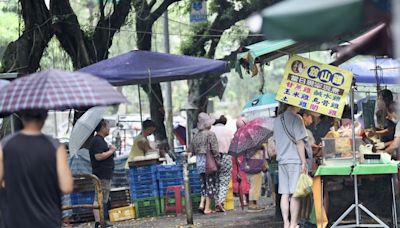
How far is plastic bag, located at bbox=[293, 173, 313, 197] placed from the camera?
34.0 ft

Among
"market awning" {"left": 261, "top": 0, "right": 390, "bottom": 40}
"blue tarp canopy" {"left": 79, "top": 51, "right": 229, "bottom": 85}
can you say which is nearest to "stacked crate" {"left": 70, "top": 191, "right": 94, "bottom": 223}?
"blue tarp canopy" {"left": 79, "top": 51, "right": 229, "bottom": 85}

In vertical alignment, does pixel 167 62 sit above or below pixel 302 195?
above

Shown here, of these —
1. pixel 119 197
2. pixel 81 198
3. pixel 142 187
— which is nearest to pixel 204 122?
pixel 142 187

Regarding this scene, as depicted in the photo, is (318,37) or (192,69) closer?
(318,37)

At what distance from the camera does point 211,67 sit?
551 inches

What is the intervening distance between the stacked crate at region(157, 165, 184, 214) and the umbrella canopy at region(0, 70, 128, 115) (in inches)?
306

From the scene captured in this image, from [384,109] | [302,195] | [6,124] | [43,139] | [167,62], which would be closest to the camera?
[43,139]

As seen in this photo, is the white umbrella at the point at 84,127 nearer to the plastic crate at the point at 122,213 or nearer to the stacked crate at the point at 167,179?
the plastic crate at the point at 122,213

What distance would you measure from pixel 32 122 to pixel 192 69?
26.0 feet

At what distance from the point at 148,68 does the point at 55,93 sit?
7531 millimetres

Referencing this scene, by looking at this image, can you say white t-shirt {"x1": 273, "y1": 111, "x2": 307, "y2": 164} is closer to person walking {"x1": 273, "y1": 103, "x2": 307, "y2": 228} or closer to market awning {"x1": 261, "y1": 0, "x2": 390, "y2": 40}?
person walking {"x1": 273, "y1": 103, "x2": 307, "y2": 228}

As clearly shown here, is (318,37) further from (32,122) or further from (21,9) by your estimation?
(21,9)

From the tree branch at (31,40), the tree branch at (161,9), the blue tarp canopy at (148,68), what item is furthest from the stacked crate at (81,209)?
the tree branch at (161,9)

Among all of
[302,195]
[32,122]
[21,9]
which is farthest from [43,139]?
Answer: [21,9]
